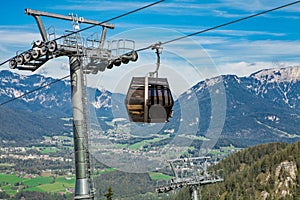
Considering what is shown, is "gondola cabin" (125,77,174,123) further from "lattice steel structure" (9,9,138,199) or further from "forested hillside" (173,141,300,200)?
"forested hillside" (173,141,300,200)

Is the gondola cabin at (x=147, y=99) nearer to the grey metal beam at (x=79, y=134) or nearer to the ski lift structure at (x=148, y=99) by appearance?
the ski lift structure at (x=148, y=99)

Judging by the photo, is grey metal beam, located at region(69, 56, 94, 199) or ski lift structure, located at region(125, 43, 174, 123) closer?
ski lift structure, located at region(125, 43, 174, 123)

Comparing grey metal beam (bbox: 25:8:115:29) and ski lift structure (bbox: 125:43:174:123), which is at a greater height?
grey metal beam (bbox: 25:8:115:29)

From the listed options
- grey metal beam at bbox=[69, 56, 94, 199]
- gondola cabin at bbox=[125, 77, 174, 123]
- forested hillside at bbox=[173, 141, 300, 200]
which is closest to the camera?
gondola cabin at bbox=[125, 77, 174, 123]

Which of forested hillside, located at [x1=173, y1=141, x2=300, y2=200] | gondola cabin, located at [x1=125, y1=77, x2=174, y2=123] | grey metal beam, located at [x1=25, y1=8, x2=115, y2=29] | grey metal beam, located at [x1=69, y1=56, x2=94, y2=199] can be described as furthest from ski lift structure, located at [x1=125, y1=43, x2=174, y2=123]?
forested hillside, located at [x1=173, y1=141, x2=300, y2=200]

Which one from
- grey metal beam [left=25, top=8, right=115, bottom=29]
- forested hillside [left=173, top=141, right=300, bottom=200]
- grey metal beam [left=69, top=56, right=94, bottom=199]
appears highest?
grey metal beam [left=25, top=8, right=115, bottom=29]

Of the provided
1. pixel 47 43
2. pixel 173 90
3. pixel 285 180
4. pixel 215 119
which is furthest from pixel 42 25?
pixel 285 180

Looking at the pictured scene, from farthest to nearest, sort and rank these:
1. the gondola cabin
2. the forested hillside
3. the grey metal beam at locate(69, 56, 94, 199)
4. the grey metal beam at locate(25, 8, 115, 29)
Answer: the forested hillside, the grey metal beam at locate(25, 8, 115, 29), the grey metal beam at locate(69, 56, 94, 199), the gondola cabin

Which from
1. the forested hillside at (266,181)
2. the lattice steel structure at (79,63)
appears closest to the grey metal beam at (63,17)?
the lattice steel structure at (79,63)

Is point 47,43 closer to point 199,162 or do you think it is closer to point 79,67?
point 79,67

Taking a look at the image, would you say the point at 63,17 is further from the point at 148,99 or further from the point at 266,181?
the point at 266,181
